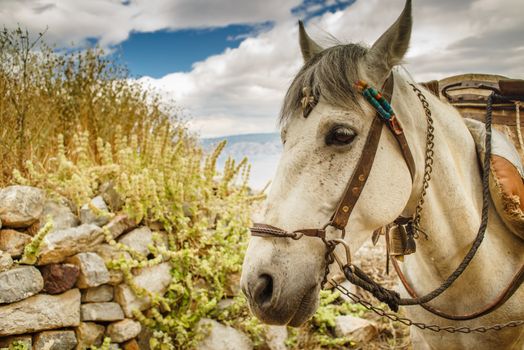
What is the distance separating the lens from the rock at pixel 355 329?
11.5 ft

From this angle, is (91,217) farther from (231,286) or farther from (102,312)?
(231,286)

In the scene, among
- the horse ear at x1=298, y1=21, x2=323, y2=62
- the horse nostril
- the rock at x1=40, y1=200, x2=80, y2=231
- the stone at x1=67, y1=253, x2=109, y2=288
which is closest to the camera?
the horse nostril

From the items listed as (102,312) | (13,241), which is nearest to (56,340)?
(102,312)

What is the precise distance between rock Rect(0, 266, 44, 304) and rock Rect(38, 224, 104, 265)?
11cm

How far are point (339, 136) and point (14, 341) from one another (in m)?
2.64

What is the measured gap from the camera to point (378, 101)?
4.99 ft

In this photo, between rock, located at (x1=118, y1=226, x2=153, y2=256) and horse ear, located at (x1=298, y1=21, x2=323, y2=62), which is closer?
horse ear, located at (x1=298, y1=21, x2=323, y2=62)

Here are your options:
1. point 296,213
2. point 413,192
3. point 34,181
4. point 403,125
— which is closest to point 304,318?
point 296,213

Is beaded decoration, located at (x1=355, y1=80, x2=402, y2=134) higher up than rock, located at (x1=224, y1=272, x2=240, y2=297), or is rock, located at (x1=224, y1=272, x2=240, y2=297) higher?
beaded decoration, located at (x1=355, y1=80, x2=402, y2=134)

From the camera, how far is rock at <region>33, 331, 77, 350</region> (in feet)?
8.69

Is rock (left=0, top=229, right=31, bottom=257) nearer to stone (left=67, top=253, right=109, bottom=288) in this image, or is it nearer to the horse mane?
stone (left=67, top=253, right=109, bottom=288)

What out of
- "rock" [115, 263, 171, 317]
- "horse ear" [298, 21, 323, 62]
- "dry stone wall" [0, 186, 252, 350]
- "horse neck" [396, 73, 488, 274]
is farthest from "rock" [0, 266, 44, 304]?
"horse neck" [396, 73, 488, 274]

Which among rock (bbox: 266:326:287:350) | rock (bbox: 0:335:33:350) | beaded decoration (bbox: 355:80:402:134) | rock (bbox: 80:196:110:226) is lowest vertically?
rock (bbox: 266:326:287:350)

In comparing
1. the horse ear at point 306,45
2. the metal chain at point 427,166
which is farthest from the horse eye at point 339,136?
the horse ear at point 306,45
